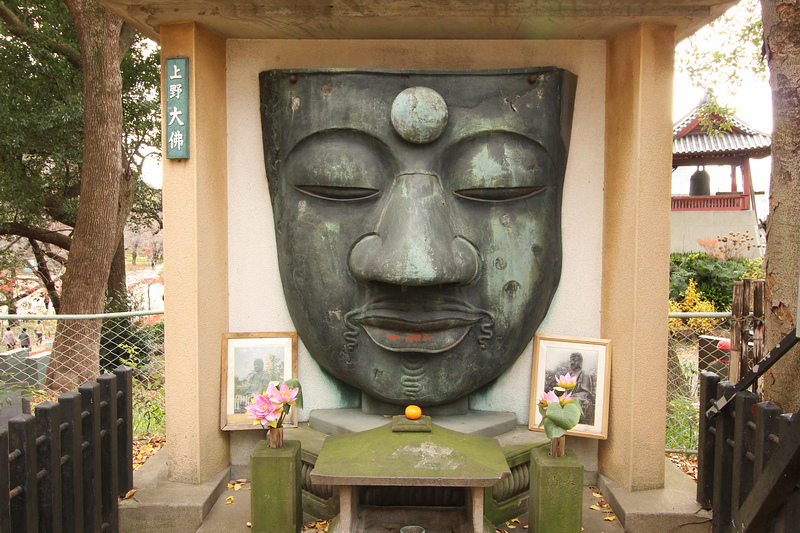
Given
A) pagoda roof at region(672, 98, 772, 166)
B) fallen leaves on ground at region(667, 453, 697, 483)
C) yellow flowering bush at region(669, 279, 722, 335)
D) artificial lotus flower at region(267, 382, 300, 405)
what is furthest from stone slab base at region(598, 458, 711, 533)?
pagoda roof at region(672, 98, 772, 166)

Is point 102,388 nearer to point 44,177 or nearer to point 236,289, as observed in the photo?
point 236,289

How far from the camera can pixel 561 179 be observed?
3.70 metres

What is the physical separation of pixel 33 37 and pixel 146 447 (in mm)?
7408

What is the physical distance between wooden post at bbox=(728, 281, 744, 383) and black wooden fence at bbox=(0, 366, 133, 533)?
4588mm

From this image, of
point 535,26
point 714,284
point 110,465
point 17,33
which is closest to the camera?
point 110,465

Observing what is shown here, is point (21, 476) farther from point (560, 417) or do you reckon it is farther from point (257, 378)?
point (560, 417)

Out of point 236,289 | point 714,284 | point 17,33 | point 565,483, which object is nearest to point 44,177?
point 17,33

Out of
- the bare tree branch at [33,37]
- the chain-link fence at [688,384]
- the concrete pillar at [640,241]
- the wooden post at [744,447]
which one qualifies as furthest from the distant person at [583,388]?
the bare tree branch at [33,37]

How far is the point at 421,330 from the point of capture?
3453mm

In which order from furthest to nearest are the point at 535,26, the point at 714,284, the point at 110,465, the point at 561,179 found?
the point at 714,284 → the point at 561,179 → the point at 535,26 → the point at 110,465

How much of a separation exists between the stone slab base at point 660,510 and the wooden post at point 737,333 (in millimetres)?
1542

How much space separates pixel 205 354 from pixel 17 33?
327 inches

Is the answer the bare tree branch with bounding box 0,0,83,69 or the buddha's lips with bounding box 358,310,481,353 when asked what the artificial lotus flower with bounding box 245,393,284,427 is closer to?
the buddha's lips with bounding box 358,310,481,353

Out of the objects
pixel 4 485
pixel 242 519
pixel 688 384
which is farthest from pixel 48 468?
pixel 688 384
